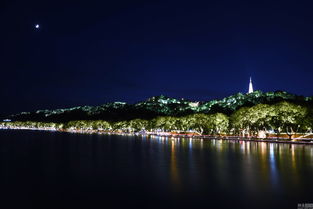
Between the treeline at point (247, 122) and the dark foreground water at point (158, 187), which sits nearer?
the dark foreground water at point (158, 187)

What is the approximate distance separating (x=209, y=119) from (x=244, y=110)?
782 inches

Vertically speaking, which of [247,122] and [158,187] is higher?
[247,122]

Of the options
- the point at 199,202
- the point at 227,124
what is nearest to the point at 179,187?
the point at 199,202

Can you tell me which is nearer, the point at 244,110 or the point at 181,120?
the point at 244,110

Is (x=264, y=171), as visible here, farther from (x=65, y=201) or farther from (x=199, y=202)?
(x=65, y=201)

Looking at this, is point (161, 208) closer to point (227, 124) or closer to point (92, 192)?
point (92, 192)

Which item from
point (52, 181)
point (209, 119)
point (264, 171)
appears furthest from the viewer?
point (209, 119)

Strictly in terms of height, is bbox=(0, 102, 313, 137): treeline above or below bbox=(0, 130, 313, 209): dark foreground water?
above

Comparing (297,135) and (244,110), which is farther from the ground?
(244,110)

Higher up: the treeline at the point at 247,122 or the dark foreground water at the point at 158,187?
the treeline at the point at 247,122

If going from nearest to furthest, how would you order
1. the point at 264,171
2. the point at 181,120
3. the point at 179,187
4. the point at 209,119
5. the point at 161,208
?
the point at 161,208 → the point at 179,187 → the point at 264,171 → the point at 209,119 → the point at 181,120

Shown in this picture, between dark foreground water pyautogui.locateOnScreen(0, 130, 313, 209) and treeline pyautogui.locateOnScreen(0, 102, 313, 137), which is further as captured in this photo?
treeline pyautogui.locateOnScreen(0, 102, 313, 137)

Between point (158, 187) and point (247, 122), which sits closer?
point (158, 187)

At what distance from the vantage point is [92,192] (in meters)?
15.9
